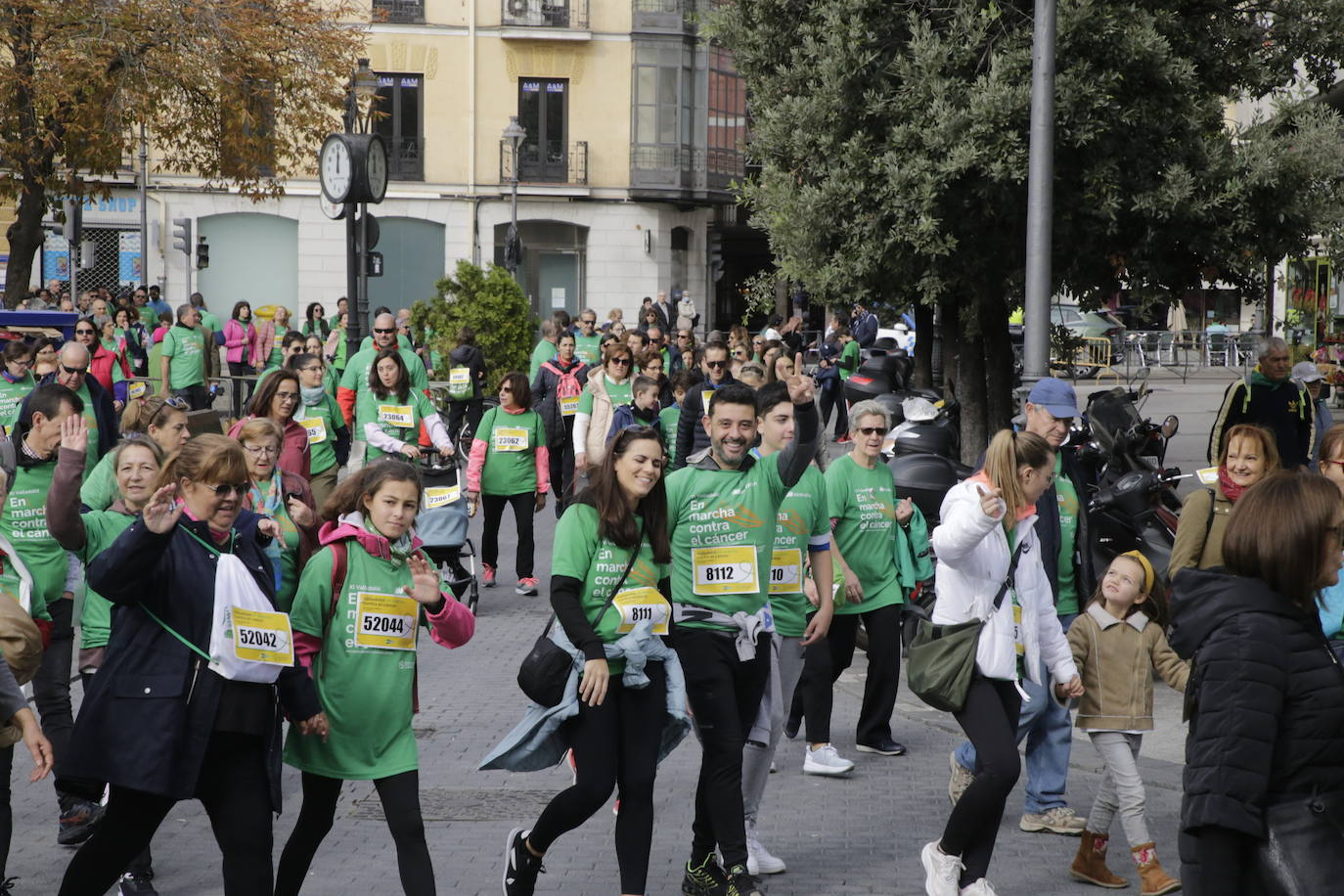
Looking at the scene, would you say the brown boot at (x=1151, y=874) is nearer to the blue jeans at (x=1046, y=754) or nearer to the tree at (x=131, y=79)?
the blue jeans at (x=1046, y=754)

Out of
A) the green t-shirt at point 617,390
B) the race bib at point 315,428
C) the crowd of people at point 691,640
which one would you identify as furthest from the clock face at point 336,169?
the crowd of people at point 691,640

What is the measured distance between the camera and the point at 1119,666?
612 centimetres

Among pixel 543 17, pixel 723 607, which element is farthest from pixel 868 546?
pixel 543 17

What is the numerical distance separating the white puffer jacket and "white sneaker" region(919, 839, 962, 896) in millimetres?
620

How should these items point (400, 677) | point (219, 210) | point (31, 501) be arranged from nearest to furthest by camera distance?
point (400, 677) < point (31, 501) < point (219, 210)

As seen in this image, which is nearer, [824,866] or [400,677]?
[400,677]

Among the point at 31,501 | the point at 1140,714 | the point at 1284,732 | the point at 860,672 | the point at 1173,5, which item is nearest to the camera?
the point at 1284,732

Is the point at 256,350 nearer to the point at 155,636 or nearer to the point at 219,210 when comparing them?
the point at 219,210

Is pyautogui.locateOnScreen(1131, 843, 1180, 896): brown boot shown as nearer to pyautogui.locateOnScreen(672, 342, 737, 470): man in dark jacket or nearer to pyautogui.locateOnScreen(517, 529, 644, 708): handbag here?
pyautogui.locateOnScreen(517, 529, 644, 708): handbag

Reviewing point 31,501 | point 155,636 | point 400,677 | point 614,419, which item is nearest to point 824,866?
point 400,677

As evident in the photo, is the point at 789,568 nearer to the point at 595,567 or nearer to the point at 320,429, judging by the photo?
the point at 595,567

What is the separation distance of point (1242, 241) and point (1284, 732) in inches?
370

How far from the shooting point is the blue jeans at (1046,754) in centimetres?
647

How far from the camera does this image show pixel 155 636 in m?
4.57
